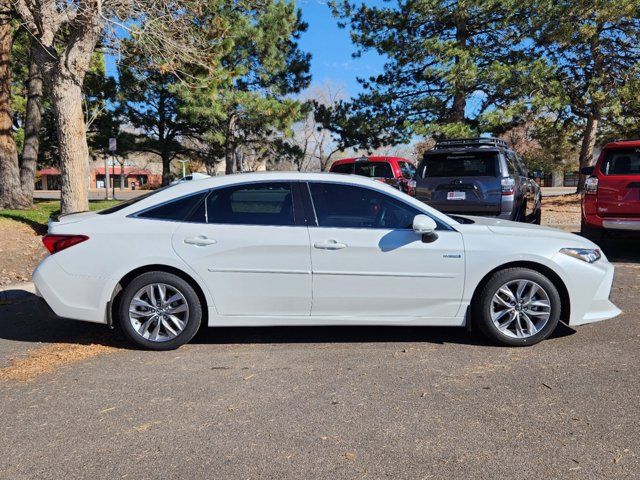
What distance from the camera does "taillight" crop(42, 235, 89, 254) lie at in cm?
482

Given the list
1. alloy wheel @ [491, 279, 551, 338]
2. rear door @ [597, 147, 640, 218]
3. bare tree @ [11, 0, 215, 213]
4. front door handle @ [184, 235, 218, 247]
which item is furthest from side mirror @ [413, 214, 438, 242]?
bare tree @ [11, 0, 215, 213]

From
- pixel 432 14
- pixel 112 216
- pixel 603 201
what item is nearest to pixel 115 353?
pixel 112 216

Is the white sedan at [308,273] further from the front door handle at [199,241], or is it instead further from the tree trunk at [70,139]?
the tree trunk at [70,139]

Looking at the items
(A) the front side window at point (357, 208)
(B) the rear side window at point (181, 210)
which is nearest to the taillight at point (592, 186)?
(A) the front side window at point (357, 208)

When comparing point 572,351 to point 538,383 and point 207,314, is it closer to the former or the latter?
point 538,383

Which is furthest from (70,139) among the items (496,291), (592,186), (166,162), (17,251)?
(166,162)

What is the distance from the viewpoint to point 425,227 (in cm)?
471

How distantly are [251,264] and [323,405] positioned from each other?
1.50 metres

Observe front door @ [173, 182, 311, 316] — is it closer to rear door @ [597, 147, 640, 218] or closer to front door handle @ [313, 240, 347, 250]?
front door handle @ [313, 240, 347, 250]

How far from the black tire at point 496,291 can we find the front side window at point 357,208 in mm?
879

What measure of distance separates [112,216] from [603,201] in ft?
23.5

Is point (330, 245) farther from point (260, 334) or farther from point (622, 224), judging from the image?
point (622, 224)

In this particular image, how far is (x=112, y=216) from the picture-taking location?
195 inches

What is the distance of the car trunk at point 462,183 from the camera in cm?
938
